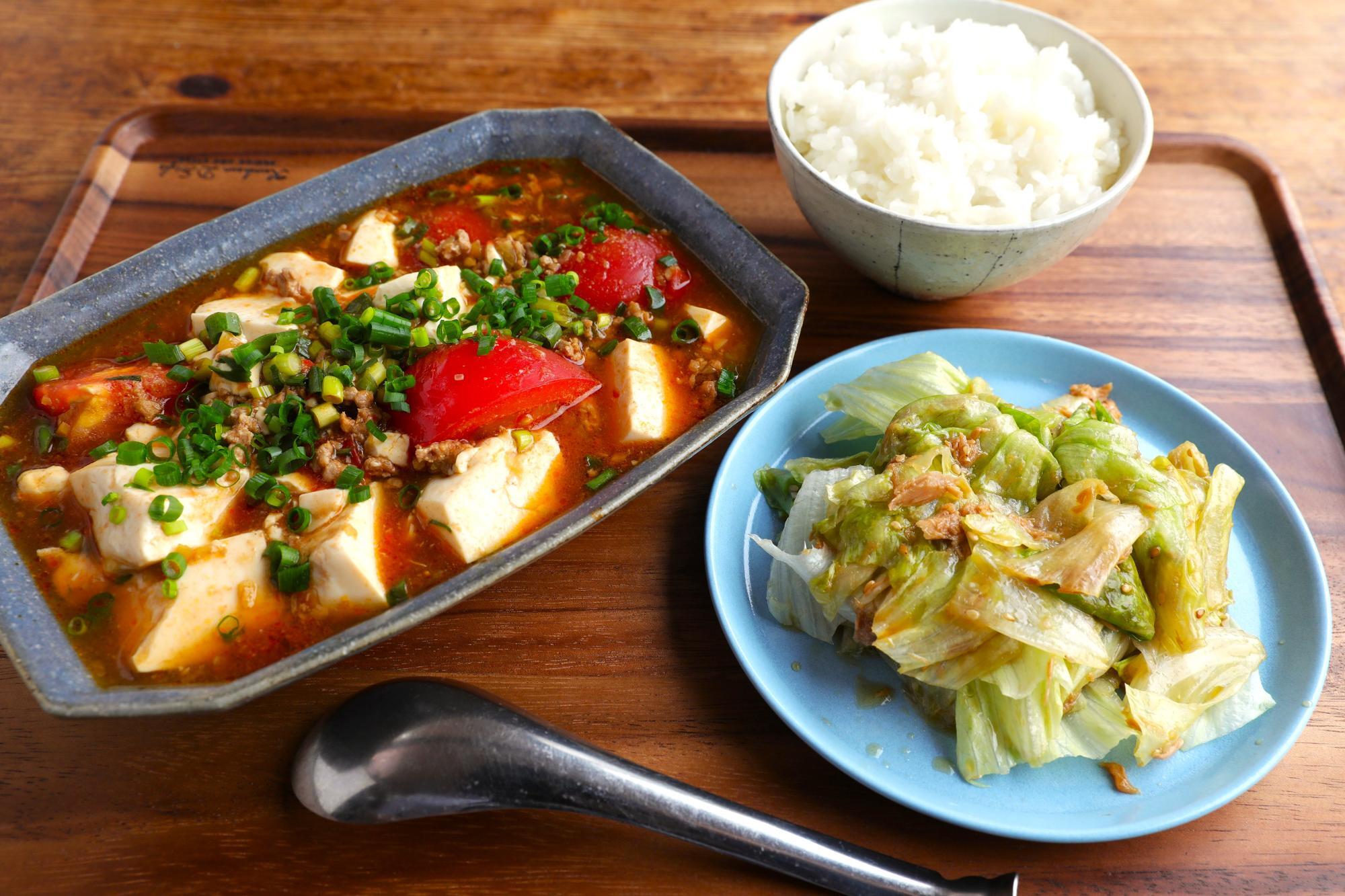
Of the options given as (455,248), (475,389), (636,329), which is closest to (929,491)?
(636,329)

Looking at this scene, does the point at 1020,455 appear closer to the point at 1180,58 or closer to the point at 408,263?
the point at 408,263

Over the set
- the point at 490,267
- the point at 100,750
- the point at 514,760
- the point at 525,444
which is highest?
the point at 490,267

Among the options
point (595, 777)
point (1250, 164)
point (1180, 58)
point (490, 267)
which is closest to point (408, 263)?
point (490, 267)

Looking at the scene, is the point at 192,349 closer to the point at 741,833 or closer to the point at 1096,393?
the point at 741,833

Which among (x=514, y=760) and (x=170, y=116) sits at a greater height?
(x=170, y=116)

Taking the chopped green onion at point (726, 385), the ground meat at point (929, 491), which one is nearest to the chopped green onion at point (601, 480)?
the chopped green onion at point (726, 385)

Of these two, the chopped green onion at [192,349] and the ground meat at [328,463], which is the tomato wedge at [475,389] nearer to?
the ground meat at [328,463]

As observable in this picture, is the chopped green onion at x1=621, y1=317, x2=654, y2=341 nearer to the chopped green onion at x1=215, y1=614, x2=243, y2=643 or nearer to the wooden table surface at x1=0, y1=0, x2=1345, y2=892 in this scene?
the wooden table surface at x1=0, y1=0, x2=1345, y2=892
